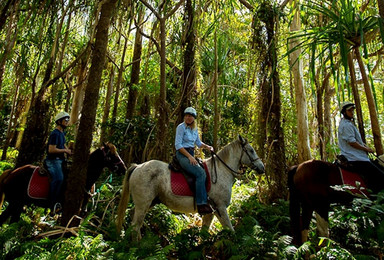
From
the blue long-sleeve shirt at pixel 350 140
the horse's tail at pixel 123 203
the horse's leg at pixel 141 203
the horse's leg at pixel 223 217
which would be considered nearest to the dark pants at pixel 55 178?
the horse's tail at pixel 123 203

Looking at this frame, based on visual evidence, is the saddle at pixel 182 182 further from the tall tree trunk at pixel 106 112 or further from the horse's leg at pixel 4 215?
the tall tree trunk at pixel 106 112

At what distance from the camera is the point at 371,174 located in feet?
14.2

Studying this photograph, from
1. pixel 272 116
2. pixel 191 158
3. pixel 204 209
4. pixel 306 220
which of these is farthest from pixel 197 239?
pixel 272 116

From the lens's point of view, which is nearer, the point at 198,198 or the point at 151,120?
the point at 198,198

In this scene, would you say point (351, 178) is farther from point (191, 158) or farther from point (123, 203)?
point (123, 203)

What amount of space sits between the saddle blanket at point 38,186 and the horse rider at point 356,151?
490cm

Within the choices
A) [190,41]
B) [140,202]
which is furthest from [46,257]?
[190,41]

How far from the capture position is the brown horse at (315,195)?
4.43 metres

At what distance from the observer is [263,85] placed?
755 centimetres

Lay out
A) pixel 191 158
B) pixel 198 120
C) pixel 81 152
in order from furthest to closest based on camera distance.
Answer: pixel 198 120
pixel 191 158
pixel 81 152

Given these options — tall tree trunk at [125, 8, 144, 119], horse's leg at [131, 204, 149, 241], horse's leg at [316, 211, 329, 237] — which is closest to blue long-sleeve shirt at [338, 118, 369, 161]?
horse's leg at [316, 211, 329, 237]

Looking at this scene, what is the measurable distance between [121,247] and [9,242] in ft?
4.46

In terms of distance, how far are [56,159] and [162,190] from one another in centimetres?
193

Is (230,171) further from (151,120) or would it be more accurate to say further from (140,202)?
(151,120)
